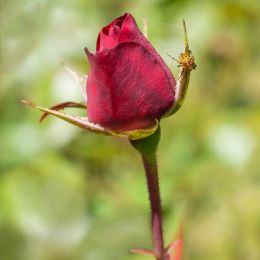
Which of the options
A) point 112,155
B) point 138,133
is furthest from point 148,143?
point 112,155

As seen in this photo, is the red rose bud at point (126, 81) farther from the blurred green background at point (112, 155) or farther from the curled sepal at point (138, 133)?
the blurred green background at point (112, 155)

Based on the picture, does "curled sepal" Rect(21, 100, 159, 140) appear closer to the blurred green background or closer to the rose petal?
the rose petal

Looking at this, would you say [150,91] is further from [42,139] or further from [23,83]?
[23,83]

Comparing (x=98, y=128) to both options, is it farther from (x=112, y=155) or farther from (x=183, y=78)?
(x=112, y=155)

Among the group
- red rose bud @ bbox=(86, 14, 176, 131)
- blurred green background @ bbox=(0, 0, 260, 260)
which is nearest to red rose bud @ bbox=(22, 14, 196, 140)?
red rose bud @ bbox=(86, 14, 176, 131)

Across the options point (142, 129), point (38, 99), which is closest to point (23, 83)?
point (38, 99)

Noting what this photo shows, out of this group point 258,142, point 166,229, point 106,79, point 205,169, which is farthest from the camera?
point 258,142
